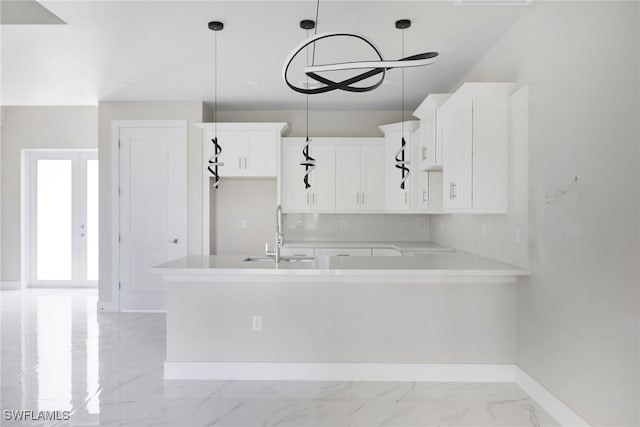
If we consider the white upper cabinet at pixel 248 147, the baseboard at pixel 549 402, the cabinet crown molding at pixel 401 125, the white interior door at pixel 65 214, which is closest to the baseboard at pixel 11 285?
the white interior door at pixel 65 214

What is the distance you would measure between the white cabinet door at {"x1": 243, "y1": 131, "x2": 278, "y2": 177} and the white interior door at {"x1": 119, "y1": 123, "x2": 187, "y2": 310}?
35.1 inches

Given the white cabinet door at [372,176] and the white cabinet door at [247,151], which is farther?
the white cabinet door at [372,176]

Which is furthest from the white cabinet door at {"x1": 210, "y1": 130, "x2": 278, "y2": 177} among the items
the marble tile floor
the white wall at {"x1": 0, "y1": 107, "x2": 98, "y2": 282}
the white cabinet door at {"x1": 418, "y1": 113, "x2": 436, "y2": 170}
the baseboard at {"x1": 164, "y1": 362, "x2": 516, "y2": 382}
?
the white wall at {"x1": 0, "y1": 107, "x2": 98, "y2": 282}

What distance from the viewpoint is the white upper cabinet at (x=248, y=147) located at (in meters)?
5.45

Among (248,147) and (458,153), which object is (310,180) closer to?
(248,147)

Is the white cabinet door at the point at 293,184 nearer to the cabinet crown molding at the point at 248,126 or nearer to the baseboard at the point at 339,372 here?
the cabinet crown molding at the point at 248,126

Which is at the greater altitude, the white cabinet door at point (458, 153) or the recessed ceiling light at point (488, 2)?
the recessed ceiling light at point (488, 2)

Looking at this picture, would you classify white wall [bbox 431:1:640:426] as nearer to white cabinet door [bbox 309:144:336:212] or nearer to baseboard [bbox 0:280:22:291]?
white cabinet door [bbox 309:144:336:212]

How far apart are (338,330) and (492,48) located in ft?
8.81

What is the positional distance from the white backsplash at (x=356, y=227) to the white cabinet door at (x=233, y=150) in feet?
3.28

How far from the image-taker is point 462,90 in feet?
10.4

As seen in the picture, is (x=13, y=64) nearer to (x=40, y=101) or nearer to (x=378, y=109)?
(x=40, y=101)

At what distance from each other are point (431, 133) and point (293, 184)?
2070mm

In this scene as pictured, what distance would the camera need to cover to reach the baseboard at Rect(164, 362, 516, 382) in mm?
3197
